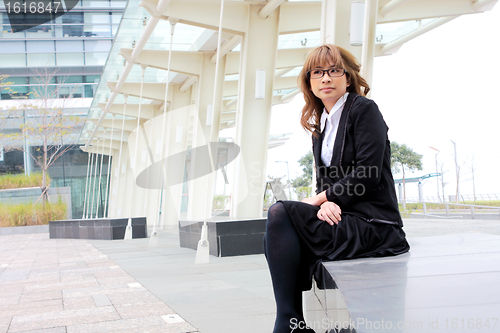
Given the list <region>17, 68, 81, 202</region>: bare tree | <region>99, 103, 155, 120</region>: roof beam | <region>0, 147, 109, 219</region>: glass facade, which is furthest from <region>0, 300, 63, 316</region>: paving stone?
<region>0, 147, 109, 219</region>: glass facade

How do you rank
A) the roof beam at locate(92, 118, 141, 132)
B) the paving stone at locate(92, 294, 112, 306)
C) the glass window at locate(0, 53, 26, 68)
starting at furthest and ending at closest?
the glass window at locate(0, 53, 26, 68), the roof beam at locate(92, 118, 141, 132), the paving stone at locate(92, 294, 112, 306)

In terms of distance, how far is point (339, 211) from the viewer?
1.88m

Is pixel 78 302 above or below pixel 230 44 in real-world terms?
below

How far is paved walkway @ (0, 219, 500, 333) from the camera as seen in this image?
274 cm

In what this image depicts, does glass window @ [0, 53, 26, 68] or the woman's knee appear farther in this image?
glass window @ [0, 53, 26, 68]

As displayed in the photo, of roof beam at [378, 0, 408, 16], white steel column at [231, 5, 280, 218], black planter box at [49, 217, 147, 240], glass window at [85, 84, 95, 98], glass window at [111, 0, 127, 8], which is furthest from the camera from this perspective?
glass window at [111, 0, 127, 8]

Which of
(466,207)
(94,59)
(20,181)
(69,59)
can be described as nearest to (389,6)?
(466,207)

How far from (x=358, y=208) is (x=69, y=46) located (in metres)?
32.8

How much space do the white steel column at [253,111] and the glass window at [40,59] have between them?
2544cm

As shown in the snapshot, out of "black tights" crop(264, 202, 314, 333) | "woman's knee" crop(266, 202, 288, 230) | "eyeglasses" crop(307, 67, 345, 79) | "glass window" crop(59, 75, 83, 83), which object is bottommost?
"black tights" crop(264, 202, 314, 333)

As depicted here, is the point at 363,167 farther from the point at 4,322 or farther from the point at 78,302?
the point at 78,302

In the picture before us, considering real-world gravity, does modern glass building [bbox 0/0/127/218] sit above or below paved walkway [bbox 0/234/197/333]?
above

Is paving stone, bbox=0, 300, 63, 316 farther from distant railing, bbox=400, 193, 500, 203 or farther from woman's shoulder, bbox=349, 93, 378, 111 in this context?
distant railing, bbox=400, 193, 500, 203

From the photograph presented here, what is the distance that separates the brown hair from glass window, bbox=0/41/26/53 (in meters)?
32.5
